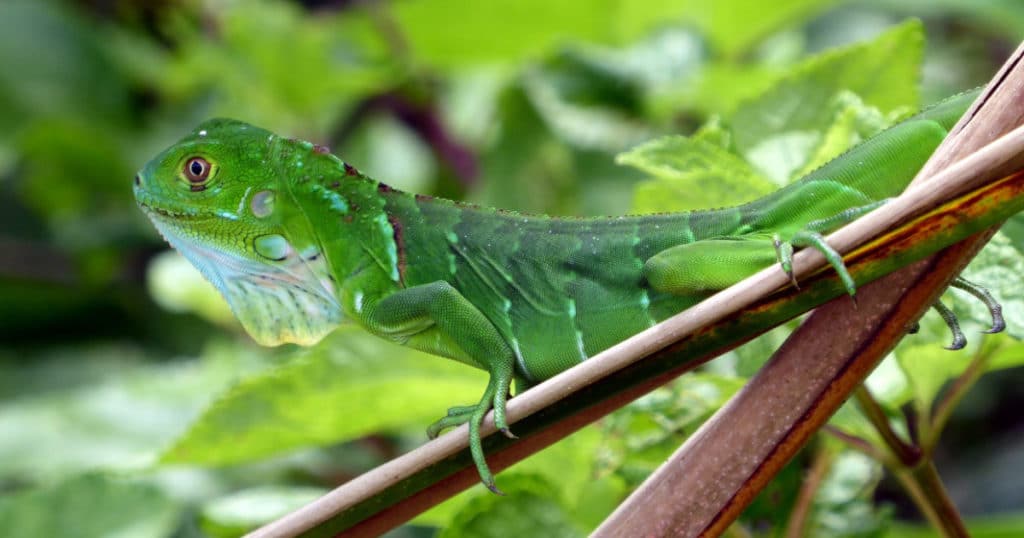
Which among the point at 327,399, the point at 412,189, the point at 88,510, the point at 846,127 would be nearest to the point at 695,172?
the point at 846,127

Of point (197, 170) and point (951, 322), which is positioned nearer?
point (951, 322)

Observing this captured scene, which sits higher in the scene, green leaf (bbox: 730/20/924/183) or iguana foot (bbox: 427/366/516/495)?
green leaf (bbox: 730/20/924/183)

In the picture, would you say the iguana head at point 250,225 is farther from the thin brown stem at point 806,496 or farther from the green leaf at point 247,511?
the thin brown stem at point 806,496

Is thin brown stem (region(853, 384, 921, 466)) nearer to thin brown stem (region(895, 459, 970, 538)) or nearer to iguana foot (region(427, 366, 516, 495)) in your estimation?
thin brown stem (region(895, 459, 970, 538))

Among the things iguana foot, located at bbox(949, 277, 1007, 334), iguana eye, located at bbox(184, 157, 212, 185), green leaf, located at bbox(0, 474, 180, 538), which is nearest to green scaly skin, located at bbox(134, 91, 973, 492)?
iguana eye, located at bbox(184, 157, 212, 185)

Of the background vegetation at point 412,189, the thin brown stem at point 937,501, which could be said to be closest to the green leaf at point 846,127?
the background vegetation at point 412,189

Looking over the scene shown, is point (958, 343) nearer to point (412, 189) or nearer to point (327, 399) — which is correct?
point (327, 399)

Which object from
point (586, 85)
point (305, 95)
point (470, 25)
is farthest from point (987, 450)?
point (305, 95)
